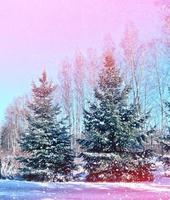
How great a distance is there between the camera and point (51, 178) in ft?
64.1

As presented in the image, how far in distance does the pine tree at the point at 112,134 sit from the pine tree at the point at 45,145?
1.37m

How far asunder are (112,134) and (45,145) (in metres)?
3.47

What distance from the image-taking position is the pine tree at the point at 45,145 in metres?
19.8

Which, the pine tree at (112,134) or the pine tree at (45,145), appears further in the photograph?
the pine tree at (45,145)

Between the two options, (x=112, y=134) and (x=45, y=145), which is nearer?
(x=112, y=134)

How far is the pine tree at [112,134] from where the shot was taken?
738 inches

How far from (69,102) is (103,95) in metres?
20.3

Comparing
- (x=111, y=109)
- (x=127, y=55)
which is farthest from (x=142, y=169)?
(x=127, y=55)

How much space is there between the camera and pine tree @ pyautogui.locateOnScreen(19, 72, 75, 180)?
19766 mm

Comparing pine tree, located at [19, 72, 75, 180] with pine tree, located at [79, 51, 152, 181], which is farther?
pine tree, located at [19, 72, 75, 180]

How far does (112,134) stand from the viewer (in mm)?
19312

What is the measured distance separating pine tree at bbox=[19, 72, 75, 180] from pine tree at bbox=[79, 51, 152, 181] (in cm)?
137

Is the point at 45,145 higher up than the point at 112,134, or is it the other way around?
the point at 112,134

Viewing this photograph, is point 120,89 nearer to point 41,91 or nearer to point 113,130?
point 113,130
